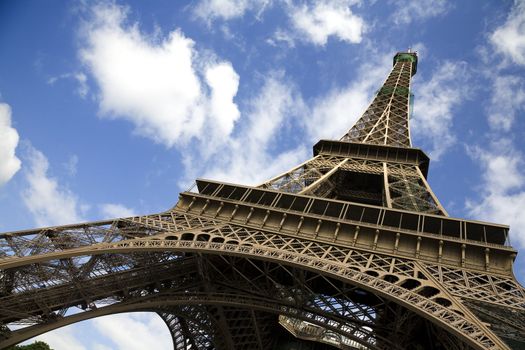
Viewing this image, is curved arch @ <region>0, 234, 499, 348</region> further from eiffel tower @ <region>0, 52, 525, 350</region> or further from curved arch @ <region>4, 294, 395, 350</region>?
curved arch @ <region>4, 294, 395, 350</region>

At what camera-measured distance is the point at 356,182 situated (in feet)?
102

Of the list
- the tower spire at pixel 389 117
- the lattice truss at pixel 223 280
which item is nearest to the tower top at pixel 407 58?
the tower spire at pixel 389 117

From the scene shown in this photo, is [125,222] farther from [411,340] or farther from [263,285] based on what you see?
[411,340]

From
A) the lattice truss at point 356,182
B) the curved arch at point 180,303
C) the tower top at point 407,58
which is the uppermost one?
the tower top at point 407,58

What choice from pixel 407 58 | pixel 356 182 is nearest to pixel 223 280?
pixel 356 182

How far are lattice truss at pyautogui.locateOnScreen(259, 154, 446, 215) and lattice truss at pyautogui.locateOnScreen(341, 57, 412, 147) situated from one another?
164 inches

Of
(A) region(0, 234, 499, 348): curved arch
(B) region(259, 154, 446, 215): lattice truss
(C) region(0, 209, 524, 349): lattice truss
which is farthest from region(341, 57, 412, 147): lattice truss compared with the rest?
(A) region(0, 234, 499, 348): curved arch

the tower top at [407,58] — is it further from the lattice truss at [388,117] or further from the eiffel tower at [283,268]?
the eiffel tower at [283,268]

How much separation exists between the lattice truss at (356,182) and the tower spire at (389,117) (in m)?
4.10

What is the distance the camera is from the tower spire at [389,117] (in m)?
35.2

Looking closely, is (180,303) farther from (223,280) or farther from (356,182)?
(356,182)

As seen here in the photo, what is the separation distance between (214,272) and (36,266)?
25.2 ft

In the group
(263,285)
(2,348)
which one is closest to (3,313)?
(2,348)

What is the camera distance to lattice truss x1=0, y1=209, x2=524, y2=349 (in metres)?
14.2
